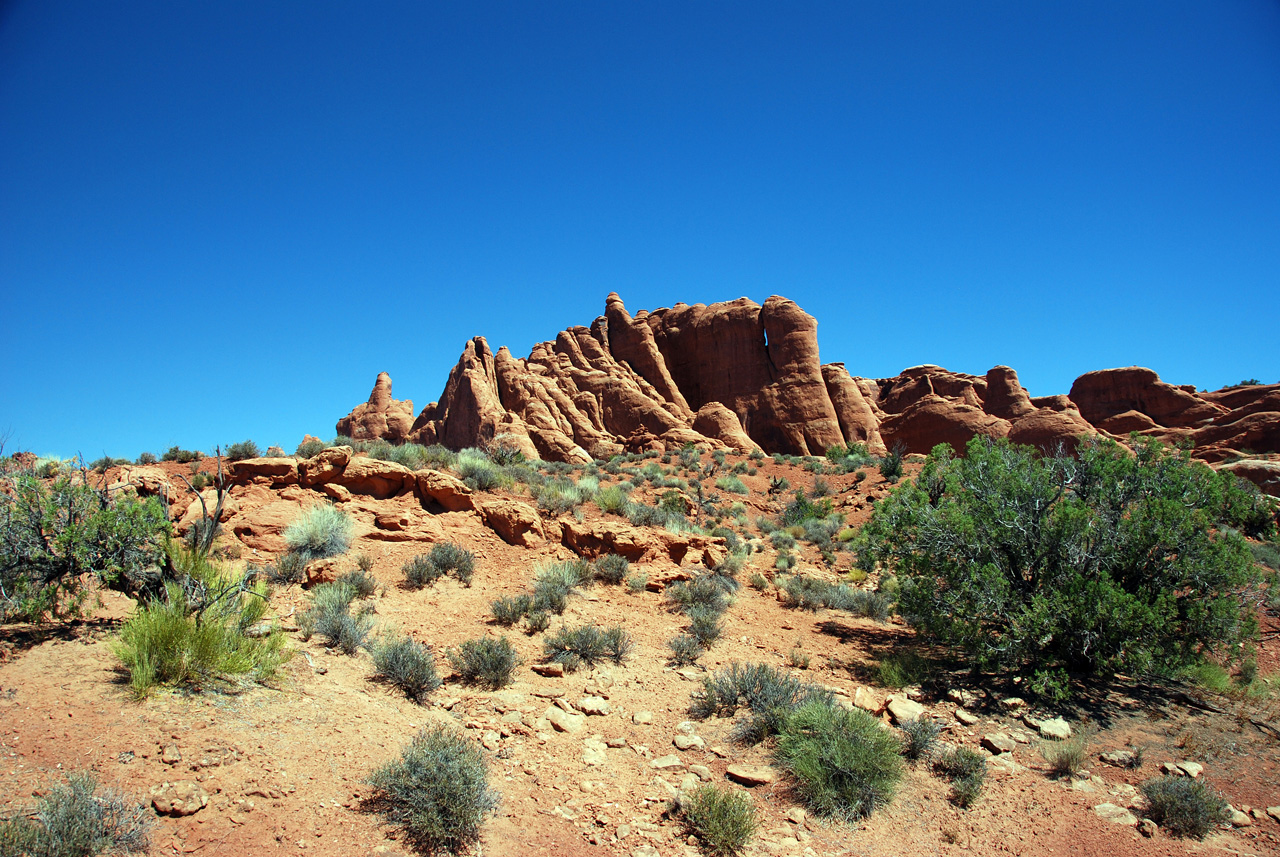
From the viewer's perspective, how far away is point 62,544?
19.7ft

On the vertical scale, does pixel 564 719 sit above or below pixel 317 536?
below

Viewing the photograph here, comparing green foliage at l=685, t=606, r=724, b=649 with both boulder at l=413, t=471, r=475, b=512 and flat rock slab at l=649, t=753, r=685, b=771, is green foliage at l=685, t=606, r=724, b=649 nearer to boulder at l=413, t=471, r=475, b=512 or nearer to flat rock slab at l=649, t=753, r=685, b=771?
flat rock slab at l=649, t=753, r=685, b=771

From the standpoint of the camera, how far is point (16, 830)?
3219 mm

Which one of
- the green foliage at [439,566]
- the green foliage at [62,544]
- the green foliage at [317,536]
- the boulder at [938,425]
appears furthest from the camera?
the boulder at [938,425]

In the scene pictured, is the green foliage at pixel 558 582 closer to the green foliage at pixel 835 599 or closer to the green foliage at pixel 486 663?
the green foliage at pixel 486 663

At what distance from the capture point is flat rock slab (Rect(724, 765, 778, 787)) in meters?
5.49

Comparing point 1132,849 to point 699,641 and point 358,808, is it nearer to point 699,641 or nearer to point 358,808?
point 699,641

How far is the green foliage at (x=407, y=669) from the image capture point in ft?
21.0

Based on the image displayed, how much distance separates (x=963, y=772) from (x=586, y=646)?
4.31 meters

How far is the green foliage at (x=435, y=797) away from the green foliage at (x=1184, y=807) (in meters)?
5.50

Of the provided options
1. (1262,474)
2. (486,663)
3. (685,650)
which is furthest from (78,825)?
(1262,474)

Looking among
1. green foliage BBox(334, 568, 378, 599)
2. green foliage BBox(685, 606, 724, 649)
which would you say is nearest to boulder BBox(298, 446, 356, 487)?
green foliage BBox(334, 568, 378, 599)

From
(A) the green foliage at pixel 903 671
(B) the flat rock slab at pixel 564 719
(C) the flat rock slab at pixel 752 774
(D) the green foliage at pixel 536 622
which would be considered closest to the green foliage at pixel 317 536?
(D) the green foliage at pixel 536 622

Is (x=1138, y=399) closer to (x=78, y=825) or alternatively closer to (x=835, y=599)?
(x=835, y=599)
